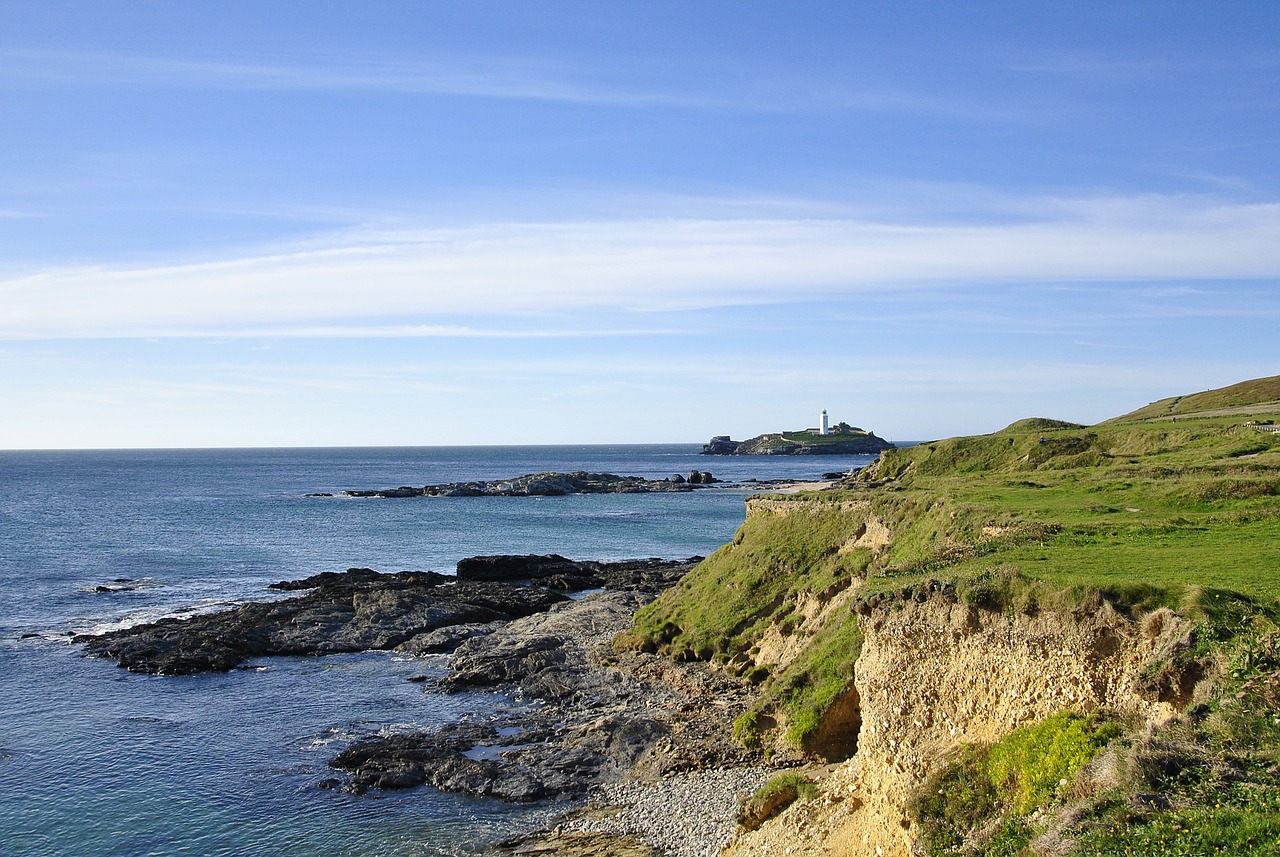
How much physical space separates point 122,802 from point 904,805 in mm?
23765

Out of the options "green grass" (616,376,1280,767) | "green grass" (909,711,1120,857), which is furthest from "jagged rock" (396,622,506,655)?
"green grass" (909,711,1120,857)

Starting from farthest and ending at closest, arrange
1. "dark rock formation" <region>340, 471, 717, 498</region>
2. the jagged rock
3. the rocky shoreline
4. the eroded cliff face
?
1. "dark rock formation" <region>340, 471, 717, 498</region>
2. the jagged rock
3. the rocky shoreline
4. the eroded cliff face

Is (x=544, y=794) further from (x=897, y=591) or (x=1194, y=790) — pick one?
(x=1194, y=790)

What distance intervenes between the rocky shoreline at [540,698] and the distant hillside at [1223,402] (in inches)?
1809

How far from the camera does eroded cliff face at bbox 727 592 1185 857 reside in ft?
53.5

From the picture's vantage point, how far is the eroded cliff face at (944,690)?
53.5 feet

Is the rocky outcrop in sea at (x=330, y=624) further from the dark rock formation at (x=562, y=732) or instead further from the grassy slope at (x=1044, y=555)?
the grassy slope at (x=1044, y=555)

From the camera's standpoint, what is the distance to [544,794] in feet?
90.7

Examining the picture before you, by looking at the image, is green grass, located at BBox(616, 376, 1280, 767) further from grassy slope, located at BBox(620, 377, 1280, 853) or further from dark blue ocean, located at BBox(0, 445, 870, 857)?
dark blue ocean, located at BBox(0, 445, 870, 857)

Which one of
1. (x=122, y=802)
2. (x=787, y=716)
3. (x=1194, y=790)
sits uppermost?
(x=1194, y=790)

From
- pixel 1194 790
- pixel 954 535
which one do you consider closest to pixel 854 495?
pixel 954 535

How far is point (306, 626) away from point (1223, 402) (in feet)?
253

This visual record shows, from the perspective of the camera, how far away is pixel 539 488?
156m

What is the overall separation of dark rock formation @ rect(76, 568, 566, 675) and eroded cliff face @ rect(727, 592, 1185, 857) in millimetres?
31633
